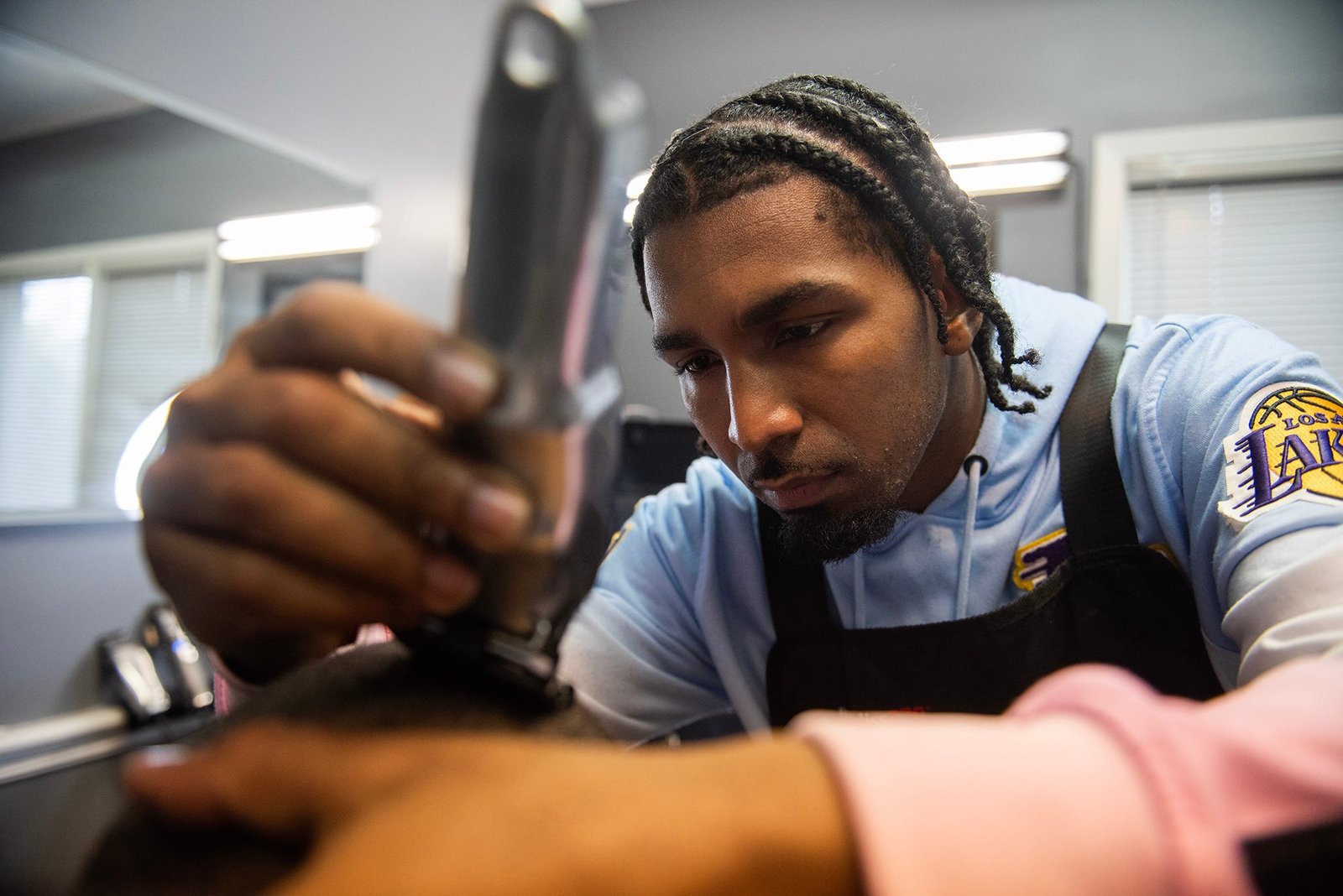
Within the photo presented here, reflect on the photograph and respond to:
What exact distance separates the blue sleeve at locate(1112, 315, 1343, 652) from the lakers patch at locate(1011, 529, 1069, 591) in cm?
6

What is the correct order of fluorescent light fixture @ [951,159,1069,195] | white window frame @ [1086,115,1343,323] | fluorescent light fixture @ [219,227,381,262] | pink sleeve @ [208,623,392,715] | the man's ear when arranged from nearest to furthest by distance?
pink sleeve @ [208,623,392,715] → the man's ear → fluorescent light fixture @ [219,227,381,262] → white window frame @ [1086,115,1343,323] → fluorescent light fixture @ [951,159,1069,195]

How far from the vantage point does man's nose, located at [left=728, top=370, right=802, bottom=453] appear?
591 mm

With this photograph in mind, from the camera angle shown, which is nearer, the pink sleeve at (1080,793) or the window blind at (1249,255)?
the pink sleeve at (1080,793)

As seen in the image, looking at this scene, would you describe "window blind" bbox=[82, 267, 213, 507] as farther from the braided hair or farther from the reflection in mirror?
the braided hair

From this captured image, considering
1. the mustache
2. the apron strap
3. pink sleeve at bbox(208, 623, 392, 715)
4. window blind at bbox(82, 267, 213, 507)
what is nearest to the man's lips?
the mustache

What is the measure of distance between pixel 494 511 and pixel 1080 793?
169 mm

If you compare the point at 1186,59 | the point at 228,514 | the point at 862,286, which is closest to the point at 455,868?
the point at 228,514

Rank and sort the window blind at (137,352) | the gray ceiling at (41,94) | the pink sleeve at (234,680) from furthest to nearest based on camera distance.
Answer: the window blind at (137,352), the gray ceiling at (41,94), the pink sleeve at (234,680)

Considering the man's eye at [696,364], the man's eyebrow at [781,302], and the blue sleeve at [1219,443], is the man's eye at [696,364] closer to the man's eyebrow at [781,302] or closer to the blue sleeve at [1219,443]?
the man's eyebrow at [781,302]

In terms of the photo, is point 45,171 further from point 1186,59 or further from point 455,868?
point 1186,59

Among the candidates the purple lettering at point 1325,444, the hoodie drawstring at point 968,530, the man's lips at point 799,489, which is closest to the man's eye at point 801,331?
the man's lips at point 799,489

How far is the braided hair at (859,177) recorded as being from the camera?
626 mm

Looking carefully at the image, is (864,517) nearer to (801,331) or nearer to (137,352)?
(801,331)

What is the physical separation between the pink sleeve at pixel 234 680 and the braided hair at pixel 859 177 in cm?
42
